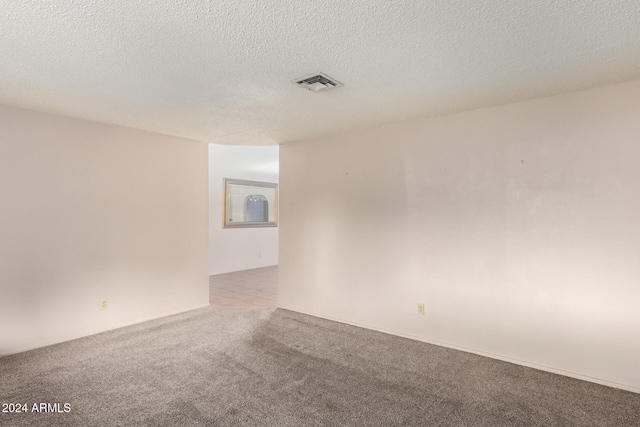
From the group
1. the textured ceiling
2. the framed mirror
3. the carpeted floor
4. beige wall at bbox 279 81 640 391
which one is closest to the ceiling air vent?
the textured ceiling

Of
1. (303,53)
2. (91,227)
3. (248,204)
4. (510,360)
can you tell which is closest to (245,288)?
(248,204)

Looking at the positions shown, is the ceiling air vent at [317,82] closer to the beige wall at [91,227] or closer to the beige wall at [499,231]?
the beige wall at [499,231]

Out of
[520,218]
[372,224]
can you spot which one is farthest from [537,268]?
[372,224]

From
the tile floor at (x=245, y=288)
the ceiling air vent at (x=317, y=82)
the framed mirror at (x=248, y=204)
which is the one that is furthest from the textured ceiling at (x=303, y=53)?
the framed mirror at (x=248, y=204)

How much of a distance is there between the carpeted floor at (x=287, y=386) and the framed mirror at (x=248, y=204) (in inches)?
163

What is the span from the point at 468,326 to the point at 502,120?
5.96ft

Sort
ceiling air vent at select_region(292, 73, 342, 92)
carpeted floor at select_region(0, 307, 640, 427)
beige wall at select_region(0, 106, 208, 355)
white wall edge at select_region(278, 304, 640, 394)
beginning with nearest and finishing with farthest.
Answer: carpeted floor at select_region(0, 307, 640, 427) < ceiling air vent at select_region(292, 73, 342, 92) < white wall edge at select_region(278, 304, 640, 394) < beige wall at select_region(0, 106, 208, 355)

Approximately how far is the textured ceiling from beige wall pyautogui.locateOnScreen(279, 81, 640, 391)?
1.05ft

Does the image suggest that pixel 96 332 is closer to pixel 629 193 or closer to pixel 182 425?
pixel 182 425

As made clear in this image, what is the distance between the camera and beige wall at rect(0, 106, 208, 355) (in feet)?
9.89

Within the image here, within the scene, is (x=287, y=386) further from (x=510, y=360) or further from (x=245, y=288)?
(x=245, y=288)

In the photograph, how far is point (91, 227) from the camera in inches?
138

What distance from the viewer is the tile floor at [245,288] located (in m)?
4.87

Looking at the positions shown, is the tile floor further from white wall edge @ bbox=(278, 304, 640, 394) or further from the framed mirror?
white wall edge @ bbox=(278, 304, 640, 394)
